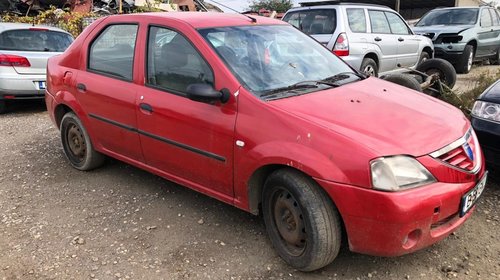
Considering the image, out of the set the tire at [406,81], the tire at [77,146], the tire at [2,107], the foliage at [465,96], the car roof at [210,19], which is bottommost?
the tire at [2,107]

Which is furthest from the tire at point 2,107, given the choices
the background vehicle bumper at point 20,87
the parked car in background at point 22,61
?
the background vehicle bumper at point 20,87

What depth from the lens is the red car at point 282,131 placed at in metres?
2.50

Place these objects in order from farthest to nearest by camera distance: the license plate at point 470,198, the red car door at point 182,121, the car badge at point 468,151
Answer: the red car door at point 182,121 < the car badge at point 468,151 < the license plate at point 470,198

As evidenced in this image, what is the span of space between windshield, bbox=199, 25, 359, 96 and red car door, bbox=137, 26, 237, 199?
0.57 feet

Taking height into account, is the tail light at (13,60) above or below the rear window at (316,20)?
below

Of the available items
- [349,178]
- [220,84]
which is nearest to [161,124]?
[220,84]

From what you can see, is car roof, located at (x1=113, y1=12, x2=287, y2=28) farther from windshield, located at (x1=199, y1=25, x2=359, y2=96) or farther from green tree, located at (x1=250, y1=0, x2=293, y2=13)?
green tree, located at (x1=250, y1=0, x2=293, y2=13)

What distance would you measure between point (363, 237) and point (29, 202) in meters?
3.08

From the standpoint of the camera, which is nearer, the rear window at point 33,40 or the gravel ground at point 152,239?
the gravel ground at point 152,239

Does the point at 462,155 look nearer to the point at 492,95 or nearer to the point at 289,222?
the point at 289,222

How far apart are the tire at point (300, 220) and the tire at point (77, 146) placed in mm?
2311

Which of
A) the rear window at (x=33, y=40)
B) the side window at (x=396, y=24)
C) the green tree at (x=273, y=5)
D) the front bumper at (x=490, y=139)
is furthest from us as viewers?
the green tree at (x=273, y=5)

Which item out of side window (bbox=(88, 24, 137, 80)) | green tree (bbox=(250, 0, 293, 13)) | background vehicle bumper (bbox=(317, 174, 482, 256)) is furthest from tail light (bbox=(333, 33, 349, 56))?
green tree (bbox=(250, 0, 293, 13))

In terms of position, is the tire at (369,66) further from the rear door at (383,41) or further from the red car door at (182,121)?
the red car door at (182,121)
